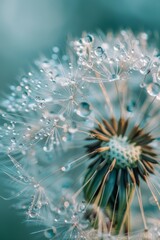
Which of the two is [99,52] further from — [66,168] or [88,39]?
[66,168]

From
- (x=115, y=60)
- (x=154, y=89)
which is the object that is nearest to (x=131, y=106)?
(x=154, y=89)

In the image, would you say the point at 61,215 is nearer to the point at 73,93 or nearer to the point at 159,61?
the point at 73,93

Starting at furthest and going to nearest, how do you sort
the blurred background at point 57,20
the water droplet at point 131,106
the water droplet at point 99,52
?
the blurred background at point 57,20 < the water droplet at point 99,52 < the water droplet at point 131,106

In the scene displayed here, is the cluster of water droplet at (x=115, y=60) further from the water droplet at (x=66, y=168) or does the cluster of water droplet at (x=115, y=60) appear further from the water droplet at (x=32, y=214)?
the water droplet at (x=32, y=214)

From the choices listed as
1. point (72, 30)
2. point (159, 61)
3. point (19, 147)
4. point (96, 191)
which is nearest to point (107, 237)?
point (96, 191)

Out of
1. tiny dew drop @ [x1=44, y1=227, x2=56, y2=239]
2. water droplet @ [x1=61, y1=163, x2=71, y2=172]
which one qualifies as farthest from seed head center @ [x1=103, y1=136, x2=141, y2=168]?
tiny dew drop @ [x1=44, y1=227, x2=56, y2=239]

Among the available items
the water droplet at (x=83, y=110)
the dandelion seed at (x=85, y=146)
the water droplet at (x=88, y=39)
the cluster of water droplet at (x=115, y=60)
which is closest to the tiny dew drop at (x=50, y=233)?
the dandelion seed at (x=85, y=146)
